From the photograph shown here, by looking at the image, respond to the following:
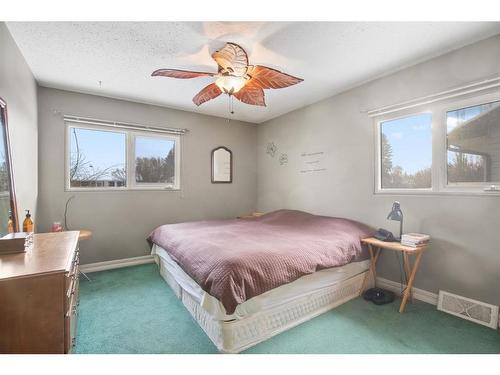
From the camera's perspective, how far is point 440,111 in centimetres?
230

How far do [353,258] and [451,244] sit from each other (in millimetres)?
843

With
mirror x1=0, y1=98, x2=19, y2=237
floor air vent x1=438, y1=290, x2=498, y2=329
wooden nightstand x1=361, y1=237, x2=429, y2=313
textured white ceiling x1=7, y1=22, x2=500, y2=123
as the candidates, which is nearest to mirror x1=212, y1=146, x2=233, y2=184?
textured white ceiling x1=7, y1=22, x2=500, y2=123

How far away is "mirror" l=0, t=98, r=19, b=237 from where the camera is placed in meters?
1.68

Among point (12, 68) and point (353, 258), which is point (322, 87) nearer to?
point (353, 258)

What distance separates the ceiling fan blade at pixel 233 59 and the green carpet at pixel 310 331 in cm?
204

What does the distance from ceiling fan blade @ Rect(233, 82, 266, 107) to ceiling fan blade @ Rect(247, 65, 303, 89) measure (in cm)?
8

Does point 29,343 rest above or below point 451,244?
below

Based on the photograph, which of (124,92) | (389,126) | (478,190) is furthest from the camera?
(124,92)

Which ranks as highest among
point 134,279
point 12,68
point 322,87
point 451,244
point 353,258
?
point 322,87

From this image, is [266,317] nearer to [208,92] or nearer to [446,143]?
[208,92]

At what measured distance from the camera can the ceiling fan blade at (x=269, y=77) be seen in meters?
1.94
